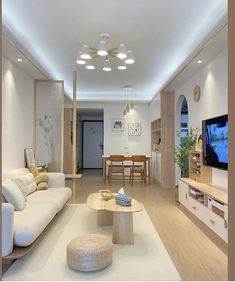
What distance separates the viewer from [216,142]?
3727 mm

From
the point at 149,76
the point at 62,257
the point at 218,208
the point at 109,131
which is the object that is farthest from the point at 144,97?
the point at 62,257

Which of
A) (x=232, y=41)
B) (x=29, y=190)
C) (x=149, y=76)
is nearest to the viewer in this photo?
(x=232, y=41)

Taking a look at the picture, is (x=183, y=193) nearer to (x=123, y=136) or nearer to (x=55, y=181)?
(x=55, y=181)

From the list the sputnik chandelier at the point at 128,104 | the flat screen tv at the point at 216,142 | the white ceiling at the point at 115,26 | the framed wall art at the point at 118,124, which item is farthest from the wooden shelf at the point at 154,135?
the flat screen tv at the point at 216,142

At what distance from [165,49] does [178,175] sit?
329 centimetres

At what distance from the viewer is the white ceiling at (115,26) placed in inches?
123

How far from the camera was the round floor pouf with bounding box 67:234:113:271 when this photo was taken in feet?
7.58

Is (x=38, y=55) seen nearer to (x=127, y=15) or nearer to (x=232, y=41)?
(x=127, y=15)

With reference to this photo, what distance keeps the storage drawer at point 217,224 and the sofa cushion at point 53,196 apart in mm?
2036

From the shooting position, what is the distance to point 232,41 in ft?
3.04

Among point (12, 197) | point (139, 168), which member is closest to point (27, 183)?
point (12, 197)

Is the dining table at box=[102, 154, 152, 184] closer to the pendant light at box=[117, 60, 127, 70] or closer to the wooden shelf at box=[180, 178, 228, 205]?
the pendant light at box=[117, 60, 127, 70]

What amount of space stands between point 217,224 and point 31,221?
2120 mm

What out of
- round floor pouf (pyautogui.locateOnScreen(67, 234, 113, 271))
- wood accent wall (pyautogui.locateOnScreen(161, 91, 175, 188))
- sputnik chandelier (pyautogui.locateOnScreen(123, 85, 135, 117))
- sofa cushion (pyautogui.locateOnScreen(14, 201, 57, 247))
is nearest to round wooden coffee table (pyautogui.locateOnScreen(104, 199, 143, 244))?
round floor pouf (pyautogui.locateOnScreen(67, 234, 113, 271))
